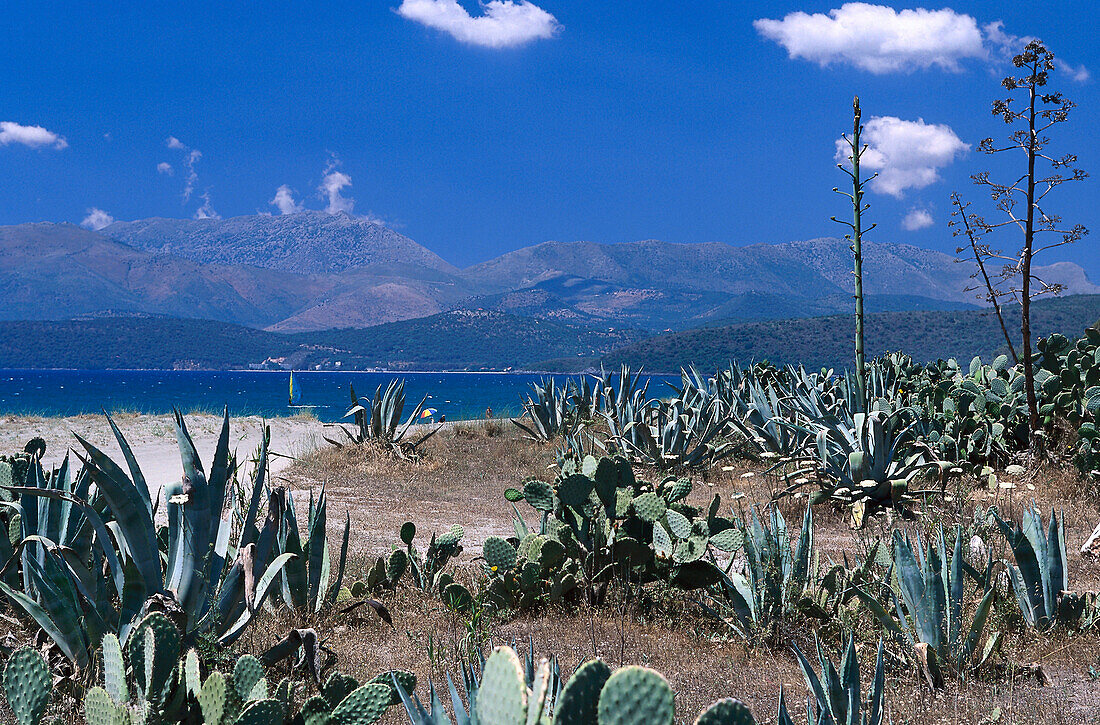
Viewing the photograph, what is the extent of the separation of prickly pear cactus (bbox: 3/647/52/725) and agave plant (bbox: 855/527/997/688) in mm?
2578

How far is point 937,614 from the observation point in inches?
111

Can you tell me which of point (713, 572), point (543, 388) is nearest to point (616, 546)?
point (713, 572)

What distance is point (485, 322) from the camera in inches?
6649

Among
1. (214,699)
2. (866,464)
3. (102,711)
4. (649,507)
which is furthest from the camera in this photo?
(866,464)

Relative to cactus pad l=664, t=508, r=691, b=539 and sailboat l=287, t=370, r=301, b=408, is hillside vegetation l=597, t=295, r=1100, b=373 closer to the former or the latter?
sailboat l=287, t=370, r=301, b=408

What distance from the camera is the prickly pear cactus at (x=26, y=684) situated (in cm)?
210

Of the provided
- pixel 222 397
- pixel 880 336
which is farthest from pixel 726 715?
pixel 880 336

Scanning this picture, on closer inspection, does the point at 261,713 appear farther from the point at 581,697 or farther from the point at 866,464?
the point at 866,464

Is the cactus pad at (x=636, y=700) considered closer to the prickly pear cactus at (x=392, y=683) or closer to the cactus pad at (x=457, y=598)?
the prickly pear cactus at (x=392, y=683)

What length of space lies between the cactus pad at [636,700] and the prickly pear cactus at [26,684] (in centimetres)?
164

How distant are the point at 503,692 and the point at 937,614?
1993 mm

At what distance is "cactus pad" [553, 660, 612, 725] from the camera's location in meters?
1.48

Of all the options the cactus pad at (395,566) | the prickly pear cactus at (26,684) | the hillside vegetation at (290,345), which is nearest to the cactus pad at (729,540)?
the cactus pad at (395,566)

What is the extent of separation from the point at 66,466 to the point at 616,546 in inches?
96.9
